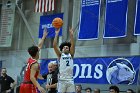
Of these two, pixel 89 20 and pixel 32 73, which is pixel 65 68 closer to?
pixel 32 73

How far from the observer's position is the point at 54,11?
57.5 ft

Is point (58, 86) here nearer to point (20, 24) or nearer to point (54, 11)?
point (54, 11)

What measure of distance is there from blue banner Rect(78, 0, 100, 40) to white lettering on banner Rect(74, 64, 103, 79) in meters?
1.10

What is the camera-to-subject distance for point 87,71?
1437cm

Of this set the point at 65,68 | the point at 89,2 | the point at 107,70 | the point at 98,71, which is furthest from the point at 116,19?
the point at 65,68

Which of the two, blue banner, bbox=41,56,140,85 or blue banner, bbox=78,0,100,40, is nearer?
blue banner, bbox=41,56,140,85

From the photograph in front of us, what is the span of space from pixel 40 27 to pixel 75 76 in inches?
141

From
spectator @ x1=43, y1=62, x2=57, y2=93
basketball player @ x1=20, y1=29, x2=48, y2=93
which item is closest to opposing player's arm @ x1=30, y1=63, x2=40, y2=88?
basketball player @ x1=20, y1=29, x2=48, y2=93

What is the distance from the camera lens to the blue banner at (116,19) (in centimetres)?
1348

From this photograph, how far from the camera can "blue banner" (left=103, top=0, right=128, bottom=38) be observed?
13.5m

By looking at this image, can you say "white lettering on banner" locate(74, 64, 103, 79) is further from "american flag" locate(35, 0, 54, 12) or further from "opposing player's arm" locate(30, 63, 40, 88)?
"opposing player's arm" locate(30, 63, 40, 88)

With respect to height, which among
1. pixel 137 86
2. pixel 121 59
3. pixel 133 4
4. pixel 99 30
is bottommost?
pixel 137 86

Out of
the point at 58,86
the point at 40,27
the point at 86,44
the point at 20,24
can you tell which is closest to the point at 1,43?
the point at 20,24

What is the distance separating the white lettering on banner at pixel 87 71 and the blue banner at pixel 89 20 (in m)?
1.10
